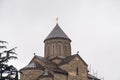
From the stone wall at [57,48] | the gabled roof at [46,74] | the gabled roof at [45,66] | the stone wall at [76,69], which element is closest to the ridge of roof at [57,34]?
the stone wall at [57,48]

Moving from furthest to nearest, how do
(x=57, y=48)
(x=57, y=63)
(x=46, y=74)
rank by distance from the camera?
1. (x=57, y=48)
2. (x=57, y=63)
3. (x=46, y=74)

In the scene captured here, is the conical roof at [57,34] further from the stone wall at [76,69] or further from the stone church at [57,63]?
the stone wall at [76,69]

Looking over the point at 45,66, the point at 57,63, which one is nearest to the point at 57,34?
the point at 57,63

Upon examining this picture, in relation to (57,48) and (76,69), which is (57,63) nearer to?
(57,48)

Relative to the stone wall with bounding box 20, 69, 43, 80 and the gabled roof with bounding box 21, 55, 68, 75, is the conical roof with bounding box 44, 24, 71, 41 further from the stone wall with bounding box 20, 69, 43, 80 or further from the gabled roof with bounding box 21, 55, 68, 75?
the stone wall with bounding box 20, 69, 43, 80

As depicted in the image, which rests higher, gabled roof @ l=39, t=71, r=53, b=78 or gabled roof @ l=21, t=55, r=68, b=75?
gabled roof @ l=21, t=55, r=68, b=75

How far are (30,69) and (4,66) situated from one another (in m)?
19.6

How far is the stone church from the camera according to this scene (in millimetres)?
37844

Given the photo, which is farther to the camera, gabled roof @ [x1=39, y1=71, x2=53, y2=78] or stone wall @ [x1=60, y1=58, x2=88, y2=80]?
stone wall @ [x1=60, y1=58, x2=88, y2=80]

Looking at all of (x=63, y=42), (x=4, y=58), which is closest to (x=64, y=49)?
(x=63, y=42)

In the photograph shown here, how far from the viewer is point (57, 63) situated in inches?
1608

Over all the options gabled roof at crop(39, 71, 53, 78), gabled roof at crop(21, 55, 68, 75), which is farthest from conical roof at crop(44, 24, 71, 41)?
gabled roof at crop(39, 71, 53, 78)

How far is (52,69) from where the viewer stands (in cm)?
3838

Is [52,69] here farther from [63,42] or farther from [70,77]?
[63,42]
